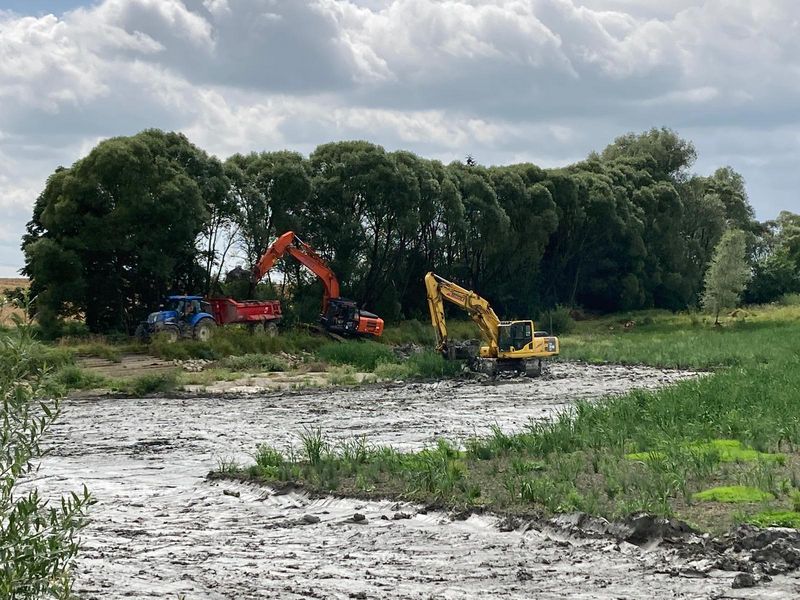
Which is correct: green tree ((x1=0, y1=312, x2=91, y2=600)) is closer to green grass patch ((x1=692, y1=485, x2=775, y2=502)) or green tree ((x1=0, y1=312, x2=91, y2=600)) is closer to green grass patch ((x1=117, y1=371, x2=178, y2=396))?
green grass patch ((x1=692, y1=485, x2=775, y2=502))

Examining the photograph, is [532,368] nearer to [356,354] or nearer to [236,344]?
[356,354]

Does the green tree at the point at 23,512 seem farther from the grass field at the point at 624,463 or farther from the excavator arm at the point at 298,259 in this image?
the excavator arm at the point at 298,259

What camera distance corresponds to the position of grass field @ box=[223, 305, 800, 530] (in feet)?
44.0

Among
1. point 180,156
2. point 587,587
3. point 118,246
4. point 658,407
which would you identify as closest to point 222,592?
point 587,587

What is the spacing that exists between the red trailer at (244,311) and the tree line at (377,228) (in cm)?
274

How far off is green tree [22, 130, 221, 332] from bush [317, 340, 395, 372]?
7536 mm

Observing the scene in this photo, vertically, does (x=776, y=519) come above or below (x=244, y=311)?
below

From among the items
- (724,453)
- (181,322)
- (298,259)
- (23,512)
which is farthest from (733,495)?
(298,259)

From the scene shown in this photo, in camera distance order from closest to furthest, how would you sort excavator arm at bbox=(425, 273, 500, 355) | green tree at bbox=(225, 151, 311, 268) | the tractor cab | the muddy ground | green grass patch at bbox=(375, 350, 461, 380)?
the muddy ground < excavator arm at bbox=(425, 273, 500, 355) < green grass patch at bbox=(375, 350, 461, 380) < the tractor cab < green tree at bbox=(225, 151, 311, 268)

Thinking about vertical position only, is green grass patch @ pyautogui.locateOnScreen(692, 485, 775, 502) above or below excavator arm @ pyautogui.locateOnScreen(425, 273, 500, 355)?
below

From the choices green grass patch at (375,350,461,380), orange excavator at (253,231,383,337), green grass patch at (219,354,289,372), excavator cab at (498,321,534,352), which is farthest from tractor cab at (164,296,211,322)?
excavator cab at (498,321,534,352)

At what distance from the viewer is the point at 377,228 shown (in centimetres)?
5744

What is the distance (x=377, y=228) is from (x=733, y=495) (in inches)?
1762

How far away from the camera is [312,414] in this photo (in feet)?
93.1
